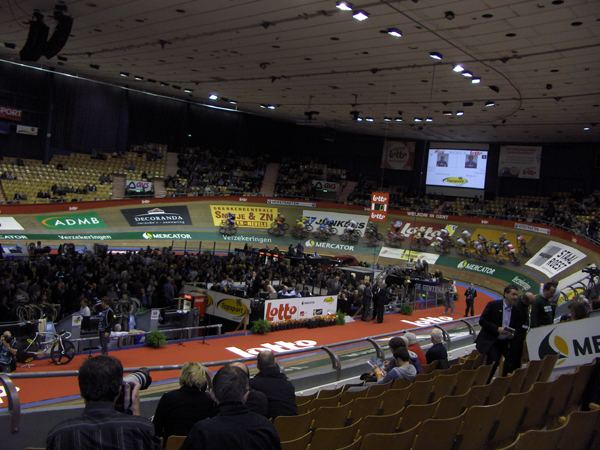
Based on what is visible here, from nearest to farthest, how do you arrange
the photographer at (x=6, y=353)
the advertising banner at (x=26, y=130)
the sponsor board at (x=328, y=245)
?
the photographer at (x=6, y=353) < the advertising banner at (x=26, y=130) < the sponsor board at (x=328, y=245)

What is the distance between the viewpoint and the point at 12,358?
888cm

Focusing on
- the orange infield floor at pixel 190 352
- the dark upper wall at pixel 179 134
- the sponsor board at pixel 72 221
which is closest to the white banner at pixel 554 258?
the orange infield floor at pixel 190 352

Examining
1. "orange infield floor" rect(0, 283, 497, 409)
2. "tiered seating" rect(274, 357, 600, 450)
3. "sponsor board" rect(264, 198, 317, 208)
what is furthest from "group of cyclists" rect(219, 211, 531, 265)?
"tiered seating" rect(274, 357, 600, 450)

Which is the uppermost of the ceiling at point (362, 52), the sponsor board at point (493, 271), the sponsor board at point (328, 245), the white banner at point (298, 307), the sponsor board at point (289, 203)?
the ceiling at point (362, 52)

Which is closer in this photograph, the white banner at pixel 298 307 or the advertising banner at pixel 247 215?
the white banner at pixel 298 307

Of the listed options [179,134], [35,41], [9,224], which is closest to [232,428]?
[35,41]

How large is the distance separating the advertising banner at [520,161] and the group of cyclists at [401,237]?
8673 millimetres

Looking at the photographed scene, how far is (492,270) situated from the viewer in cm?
2848

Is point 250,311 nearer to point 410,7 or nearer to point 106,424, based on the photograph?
point 410,7

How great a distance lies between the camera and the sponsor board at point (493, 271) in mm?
25450

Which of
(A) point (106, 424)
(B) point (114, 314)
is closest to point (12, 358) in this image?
(B) point (114, 314)

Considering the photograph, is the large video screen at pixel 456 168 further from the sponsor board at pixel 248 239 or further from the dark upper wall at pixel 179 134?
the sponsor board at pixel 248 239

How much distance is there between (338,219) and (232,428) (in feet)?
110

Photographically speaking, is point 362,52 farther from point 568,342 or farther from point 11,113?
point 11,113
